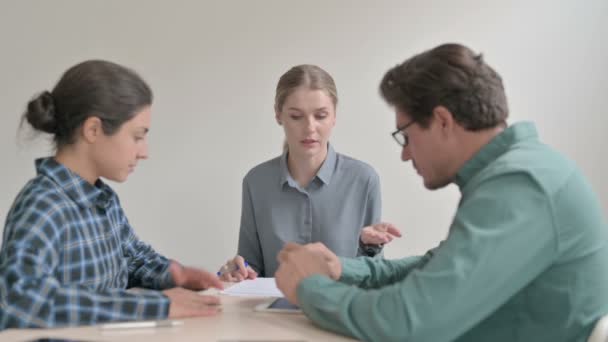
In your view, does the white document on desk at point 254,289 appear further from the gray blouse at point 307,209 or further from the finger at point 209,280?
the gray blouse at point 307,209

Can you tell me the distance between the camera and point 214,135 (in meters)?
3.00

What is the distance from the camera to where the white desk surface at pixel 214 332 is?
3.75 feet

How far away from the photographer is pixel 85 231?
143 cm

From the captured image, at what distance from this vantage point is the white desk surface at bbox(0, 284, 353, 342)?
1144 millimetres

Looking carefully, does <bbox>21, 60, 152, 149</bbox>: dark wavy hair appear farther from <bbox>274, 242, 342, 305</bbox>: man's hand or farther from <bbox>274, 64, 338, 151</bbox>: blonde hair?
<bbox>274, 64, 338, 151</bbox>: blonde hair

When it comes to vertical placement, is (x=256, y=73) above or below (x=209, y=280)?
above

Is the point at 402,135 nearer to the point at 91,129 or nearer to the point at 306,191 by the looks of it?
the point at 91,129

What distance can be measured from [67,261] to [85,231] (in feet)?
0.30

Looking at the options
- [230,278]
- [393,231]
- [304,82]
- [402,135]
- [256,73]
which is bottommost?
[230,278]

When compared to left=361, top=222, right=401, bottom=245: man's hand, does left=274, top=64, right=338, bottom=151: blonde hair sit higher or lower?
higher

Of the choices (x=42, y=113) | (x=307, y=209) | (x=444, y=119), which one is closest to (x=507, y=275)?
(x=444, y=119)

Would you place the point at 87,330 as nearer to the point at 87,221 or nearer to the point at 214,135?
the point at 87,221

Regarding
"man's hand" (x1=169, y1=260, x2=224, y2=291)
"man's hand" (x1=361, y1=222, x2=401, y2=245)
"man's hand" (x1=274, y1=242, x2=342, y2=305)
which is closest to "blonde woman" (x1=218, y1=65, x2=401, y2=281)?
"man's hand" (x1=361, y1=222, x2=401, y2=245)

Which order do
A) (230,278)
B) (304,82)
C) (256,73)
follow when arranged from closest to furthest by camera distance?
(230,278), (304,82), (256,73)
